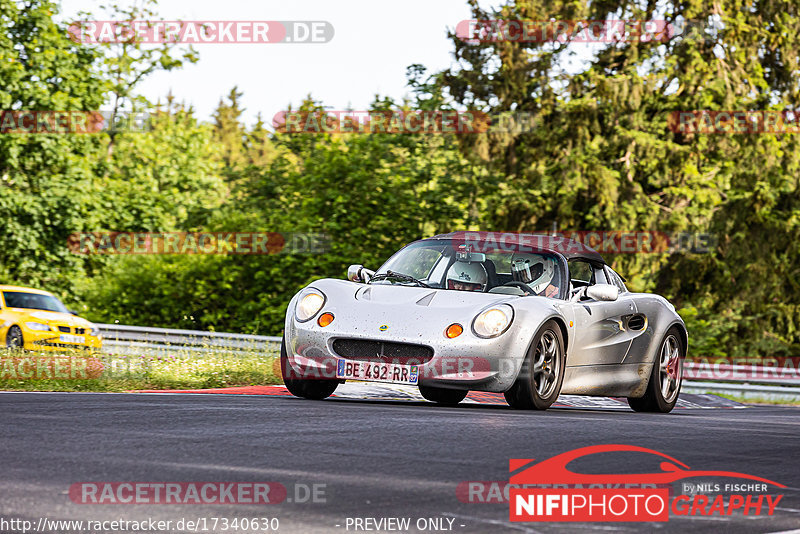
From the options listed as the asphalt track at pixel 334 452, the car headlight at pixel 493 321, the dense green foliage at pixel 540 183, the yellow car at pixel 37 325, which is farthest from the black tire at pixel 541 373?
the dense green foliage at pixel 540 183

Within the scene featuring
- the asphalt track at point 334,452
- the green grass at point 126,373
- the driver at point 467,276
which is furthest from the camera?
the green grass at point 126,373

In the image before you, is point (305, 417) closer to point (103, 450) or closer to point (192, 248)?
point (103, 450)

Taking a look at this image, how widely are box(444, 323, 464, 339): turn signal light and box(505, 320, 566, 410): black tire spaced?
569mm

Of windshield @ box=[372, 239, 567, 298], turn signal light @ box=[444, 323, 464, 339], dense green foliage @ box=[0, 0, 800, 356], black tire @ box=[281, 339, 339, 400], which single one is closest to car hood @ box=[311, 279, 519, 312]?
turn signal light @ box=[444, 323, 464, 339]

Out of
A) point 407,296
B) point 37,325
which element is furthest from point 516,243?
point 37,325

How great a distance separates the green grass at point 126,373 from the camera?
38.7 ft

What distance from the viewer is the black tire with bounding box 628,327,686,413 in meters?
11.0

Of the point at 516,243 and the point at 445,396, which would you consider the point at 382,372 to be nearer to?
the point at 445,396

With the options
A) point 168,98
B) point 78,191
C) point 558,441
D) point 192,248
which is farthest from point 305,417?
point 168,98

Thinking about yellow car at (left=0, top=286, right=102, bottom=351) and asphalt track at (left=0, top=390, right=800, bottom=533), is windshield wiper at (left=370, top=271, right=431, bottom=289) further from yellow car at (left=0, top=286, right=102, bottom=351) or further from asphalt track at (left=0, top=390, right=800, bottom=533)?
yellow car at (left=0, top=286, right=102, bottom=351)

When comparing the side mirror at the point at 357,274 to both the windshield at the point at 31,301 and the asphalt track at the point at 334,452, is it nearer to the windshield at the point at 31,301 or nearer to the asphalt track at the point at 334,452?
the asphalt track at the point at 334,452

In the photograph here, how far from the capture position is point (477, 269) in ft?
33.3

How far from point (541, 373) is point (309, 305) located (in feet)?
6.50

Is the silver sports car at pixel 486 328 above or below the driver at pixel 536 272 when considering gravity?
below
